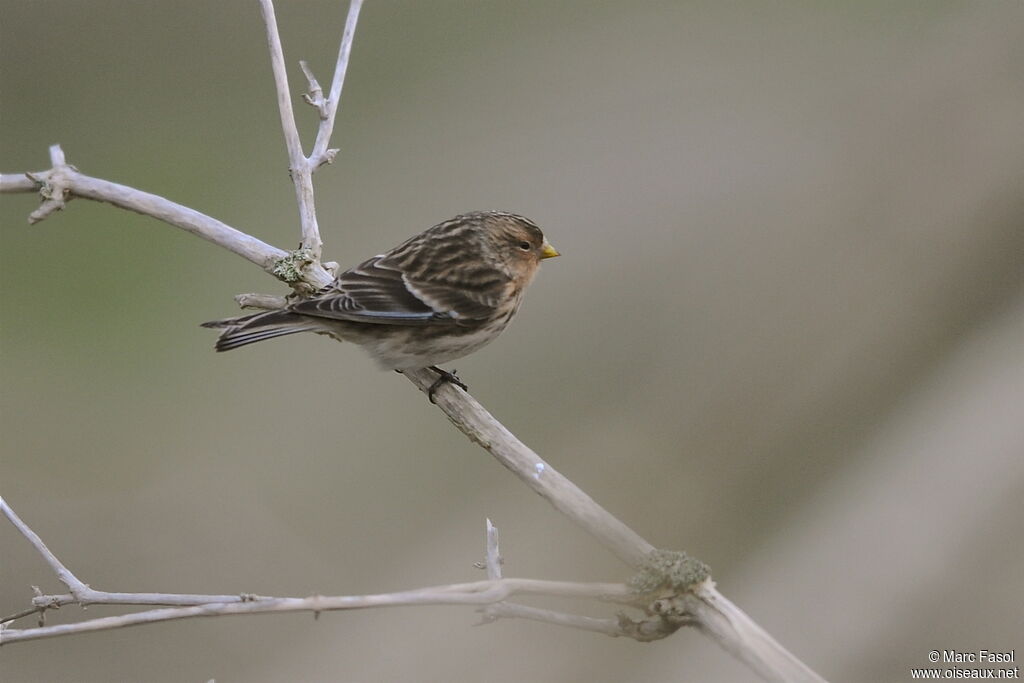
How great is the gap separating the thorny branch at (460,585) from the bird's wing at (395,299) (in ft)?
0.64

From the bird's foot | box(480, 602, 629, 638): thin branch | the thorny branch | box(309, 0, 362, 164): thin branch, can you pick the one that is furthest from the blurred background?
box(309, 0, 362, 164): thin branch

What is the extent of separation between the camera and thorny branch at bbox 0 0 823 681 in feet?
9.65

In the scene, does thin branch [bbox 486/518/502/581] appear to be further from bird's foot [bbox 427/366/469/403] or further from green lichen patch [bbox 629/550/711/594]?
bird's foot [bbox 427/366/469/403]

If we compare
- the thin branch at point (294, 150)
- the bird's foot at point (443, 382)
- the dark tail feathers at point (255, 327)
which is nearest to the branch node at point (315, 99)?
the thin branch at point (294, 150)

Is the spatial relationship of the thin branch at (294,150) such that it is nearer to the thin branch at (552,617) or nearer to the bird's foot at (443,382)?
the bird's foot at (443,382)

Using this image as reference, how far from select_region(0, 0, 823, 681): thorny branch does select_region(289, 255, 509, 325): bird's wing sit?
0.64 ft

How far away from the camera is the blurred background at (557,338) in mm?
5418

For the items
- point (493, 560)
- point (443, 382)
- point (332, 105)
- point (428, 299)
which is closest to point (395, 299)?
point (428, 299)

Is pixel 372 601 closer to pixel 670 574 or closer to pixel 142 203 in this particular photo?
pixel 670 574

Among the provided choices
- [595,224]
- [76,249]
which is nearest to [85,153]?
[76,249]

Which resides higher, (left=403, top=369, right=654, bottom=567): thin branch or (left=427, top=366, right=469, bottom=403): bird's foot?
(left=427, top=366, right=469, bottom=403): bird's foot

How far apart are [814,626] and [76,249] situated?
929cm

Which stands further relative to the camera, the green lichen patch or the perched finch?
the perched finch

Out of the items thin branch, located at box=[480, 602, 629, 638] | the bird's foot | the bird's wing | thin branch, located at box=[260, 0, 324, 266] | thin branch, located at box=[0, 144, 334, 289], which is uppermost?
thin branch, located at box=[260, 0, 324, 266]
